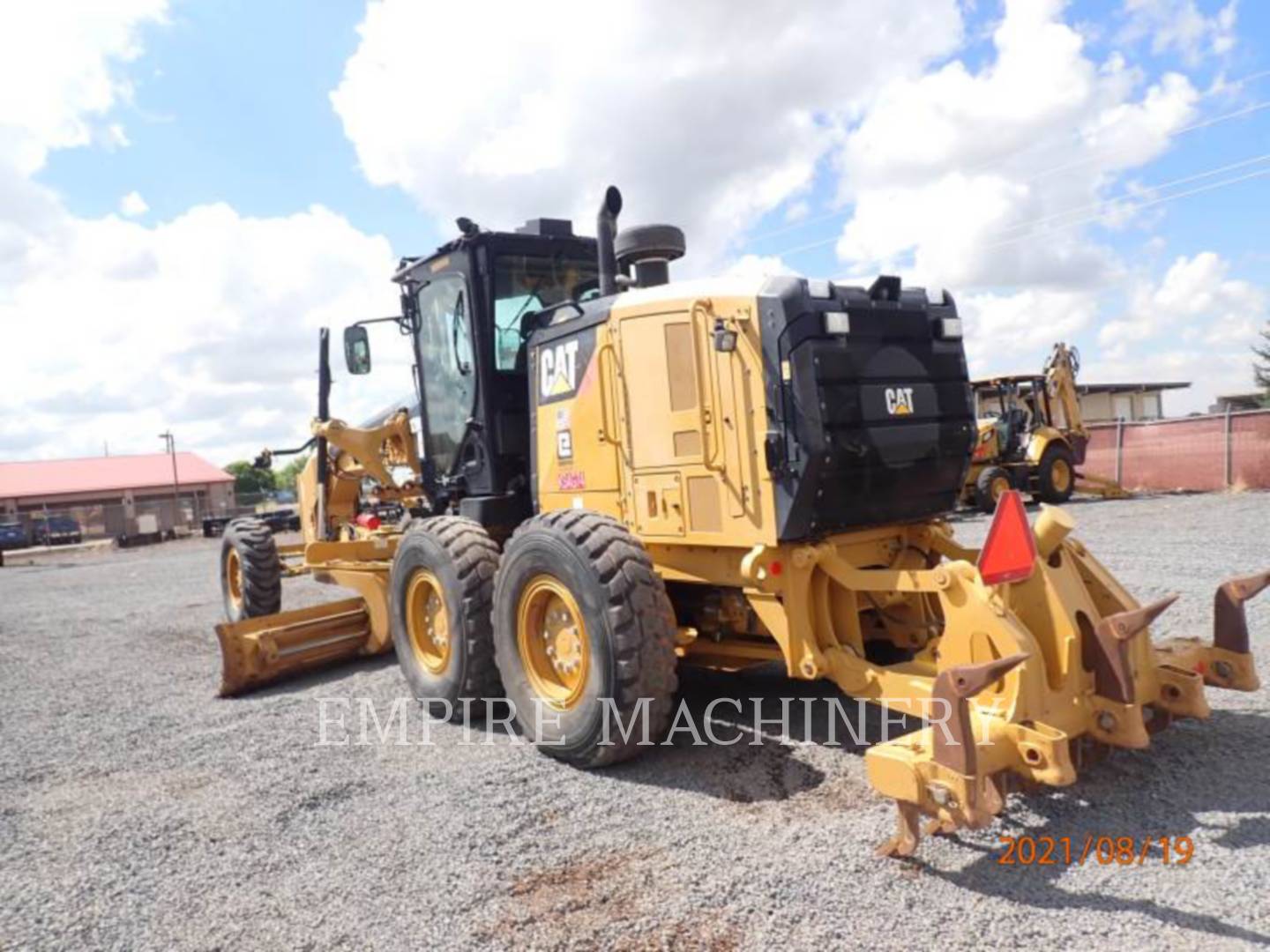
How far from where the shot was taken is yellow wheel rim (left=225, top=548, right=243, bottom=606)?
9.97 meters

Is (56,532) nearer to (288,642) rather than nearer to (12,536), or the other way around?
(12,536)

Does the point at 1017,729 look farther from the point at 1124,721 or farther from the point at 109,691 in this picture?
the point at 109,691

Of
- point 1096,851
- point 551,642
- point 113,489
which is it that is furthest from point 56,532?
point 1096,851

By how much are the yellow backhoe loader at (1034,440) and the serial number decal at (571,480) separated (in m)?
13.2

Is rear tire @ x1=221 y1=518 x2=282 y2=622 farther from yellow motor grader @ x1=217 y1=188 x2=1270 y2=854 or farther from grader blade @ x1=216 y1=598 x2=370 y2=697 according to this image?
yellow motor grader @ x1=217 y1=188 x2=1270 y2=854

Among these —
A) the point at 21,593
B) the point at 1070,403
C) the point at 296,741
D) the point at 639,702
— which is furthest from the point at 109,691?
the point at 1070,403

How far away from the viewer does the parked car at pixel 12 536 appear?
39.4 m

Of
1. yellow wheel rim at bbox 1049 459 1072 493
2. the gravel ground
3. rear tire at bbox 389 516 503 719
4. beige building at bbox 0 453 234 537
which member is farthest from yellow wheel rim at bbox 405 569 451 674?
beige building at bbox 0 453 234 537

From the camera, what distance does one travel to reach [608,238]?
5.63 metres

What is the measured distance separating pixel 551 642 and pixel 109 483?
5630 centimetres

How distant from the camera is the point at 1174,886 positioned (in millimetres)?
3127

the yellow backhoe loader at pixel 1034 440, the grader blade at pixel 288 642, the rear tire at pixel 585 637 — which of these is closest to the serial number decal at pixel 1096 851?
the rear tire at pixel 585 637

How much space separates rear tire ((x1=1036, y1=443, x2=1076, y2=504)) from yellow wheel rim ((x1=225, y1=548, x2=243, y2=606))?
1469cm

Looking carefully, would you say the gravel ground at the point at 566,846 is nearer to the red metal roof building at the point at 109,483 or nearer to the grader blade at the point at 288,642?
the grader blade at the point at 288,642
